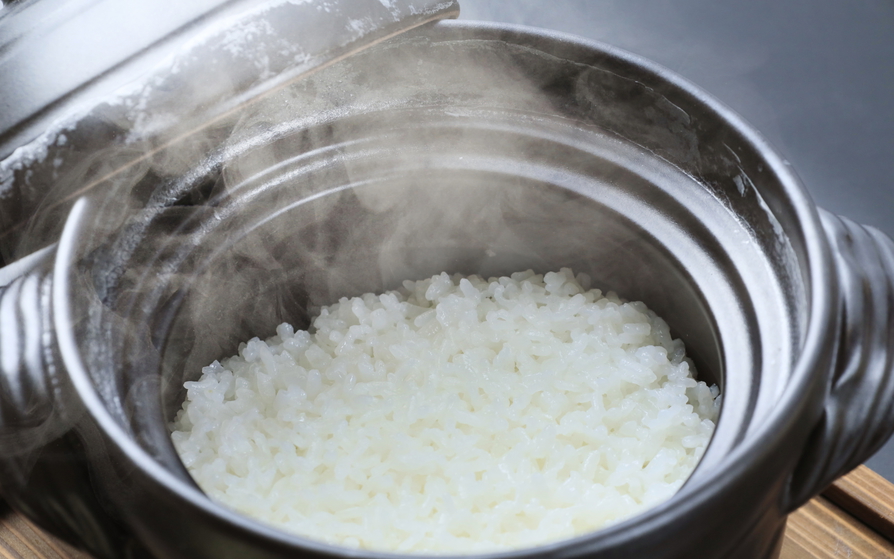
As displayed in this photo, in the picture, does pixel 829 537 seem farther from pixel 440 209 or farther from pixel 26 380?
pixel 26 380

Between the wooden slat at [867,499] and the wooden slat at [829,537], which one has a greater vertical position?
the wooden slat at [867,499]

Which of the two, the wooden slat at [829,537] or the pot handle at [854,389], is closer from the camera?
the pot handle at [854,389]

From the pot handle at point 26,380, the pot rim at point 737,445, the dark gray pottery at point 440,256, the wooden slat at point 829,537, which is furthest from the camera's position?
the wooden slat at point 829,537

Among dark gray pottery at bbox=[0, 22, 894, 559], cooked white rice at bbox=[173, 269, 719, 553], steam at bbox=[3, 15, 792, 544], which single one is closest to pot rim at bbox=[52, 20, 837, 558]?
dark gray pottery at bbox=[0, 22, 894, 559]

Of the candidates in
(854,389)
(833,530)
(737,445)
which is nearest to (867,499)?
(833,530)

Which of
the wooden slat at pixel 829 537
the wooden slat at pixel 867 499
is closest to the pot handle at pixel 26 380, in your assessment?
the wooden slat at pixel 829 537

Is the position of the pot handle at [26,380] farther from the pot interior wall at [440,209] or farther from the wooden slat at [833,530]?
the wooden slat at [833,530]

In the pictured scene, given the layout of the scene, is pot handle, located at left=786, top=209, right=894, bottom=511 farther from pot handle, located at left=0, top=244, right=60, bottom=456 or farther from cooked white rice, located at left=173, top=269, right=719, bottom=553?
pot handle, located at left=0, top=244, right=60, bottom=456
